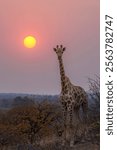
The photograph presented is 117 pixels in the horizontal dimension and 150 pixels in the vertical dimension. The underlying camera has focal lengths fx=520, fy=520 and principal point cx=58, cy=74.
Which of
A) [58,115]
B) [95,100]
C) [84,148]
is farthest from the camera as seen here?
[58,115]

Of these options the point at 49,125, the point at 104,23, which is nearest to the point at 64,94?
the point at 49,125

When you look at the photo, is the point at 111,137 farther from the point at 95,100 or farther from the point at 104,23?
the point at 95,100

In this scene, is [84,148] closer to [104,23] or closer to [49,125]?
[49,125]

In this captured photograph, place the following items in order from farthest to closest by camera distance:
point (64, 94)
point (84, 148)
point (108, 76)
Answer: point (64, 94), point (84, 148), point (108, 76)

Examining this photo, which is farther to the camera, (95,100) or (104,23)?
(95,100)

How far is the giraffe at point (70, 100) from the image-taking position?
1358 centimetres

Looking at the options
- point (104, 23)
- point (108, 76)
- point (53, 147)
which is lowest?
point (53, 147)

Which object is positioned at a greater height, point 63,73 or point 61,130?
point 63,73

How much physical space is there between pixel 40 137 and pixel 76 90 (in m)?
2.01

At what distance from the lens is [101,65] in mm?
5027

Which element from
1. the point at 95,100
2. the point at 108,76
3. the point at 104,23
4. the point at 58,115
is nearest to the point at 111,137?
the point at 108,76

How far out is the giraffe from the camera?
13.6m

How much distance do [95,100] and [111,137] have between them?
448cm

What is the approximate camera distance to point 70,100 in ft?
45.0
